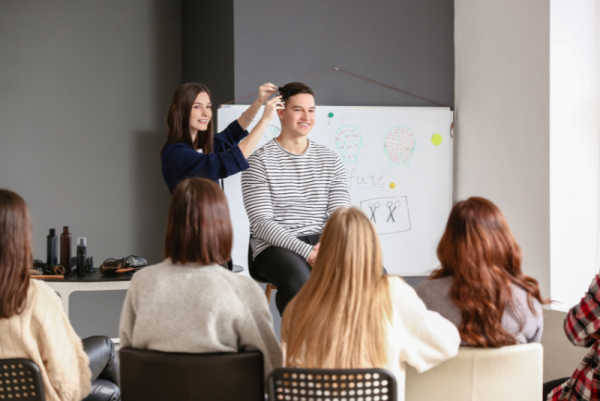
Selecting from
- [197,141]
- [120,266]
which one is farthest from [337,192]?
[120,266]

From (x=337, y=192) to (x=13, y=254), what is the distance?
4.99 feet

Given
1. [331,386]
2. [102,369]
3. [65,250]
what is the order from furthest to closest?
[65,250] < [102,369] < [331,386]

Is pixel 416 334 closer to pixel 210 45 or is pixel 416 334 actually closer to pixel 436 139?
pixel 436 139

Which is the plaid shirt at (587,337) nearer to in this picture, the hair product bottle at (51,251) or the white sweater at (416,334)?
the white sweater at (416,334)

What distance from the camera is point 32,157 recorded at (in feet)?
11.6

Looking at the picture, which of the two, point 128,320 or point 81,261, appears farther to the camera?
point 81,261

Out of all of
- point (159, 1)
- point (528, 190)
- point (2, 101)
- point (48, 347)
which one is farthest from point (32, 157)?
point (528, 190)

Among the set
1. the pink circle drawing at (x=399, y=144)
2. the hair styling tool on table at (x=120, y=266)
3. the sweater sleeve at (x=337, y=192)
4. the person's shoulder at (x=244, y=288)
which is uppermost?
the pink circle drawing at (x=399, y=144)

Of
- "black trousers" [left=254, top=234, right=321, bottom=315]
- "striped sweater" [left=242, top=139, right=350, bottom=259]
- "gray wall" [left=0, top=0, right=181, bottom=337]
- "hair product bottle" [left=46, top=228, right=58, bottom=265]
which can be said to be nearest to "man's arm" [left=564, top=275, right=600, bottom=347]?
"black trousers" [left=254, top=234, right=321, bottom=315]

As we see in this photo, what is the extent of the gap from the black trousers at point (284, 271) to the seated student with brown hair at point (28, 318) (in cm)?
94

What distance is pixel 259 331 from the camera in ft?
4.73

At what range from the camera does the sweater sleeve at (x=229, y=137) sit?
9.68 ft

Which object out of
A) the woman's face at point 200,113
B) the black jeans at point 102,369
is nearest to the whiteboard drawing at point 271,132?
the woman's face at point 200,113

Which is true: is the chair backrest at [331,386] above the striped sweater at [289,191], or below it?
below
